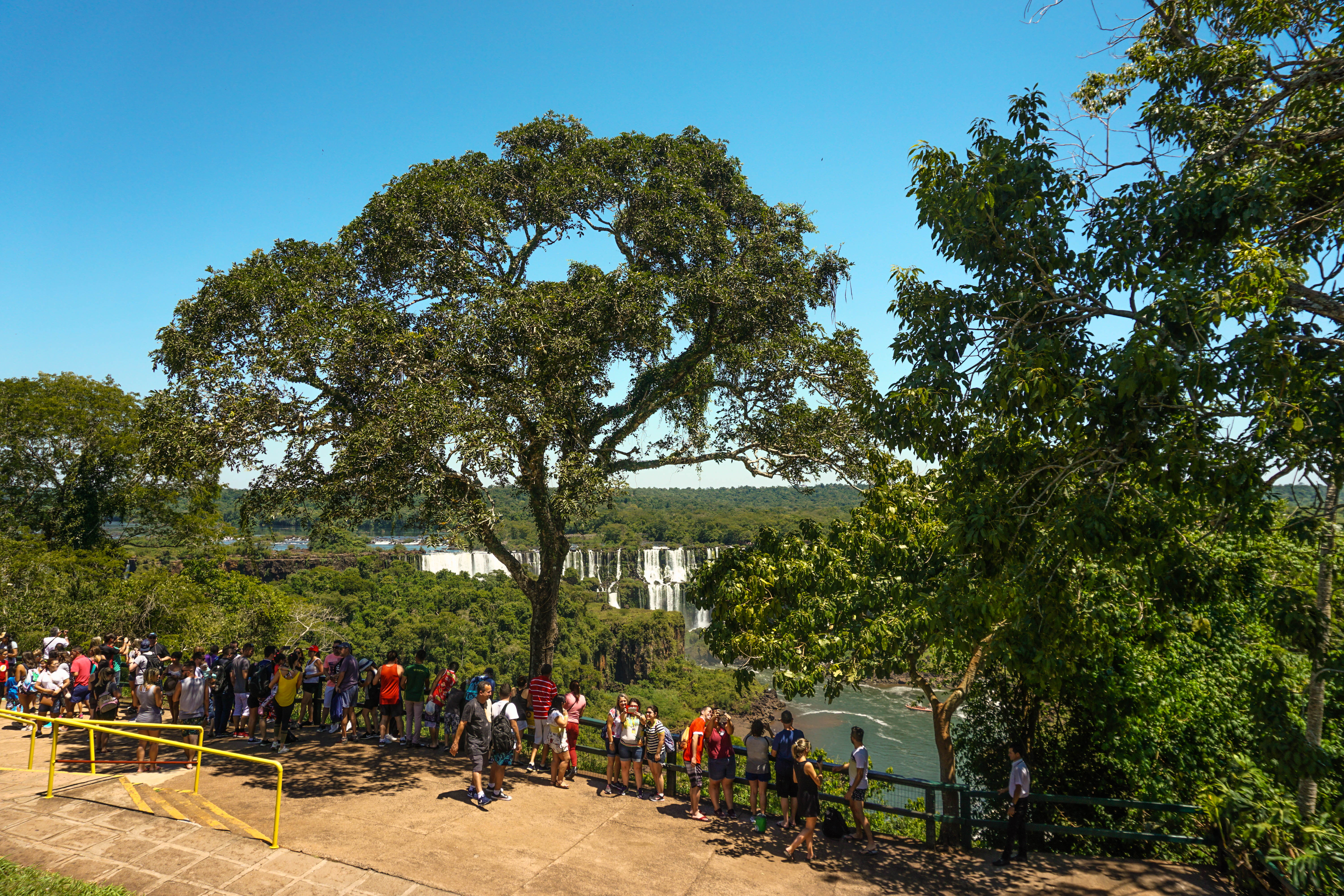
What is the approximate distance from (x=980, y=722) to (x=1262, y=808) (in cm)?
841

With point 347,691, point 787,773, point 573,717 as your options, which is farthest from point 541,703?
point 347,691

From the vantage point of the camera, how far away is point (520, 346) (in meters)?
11.5

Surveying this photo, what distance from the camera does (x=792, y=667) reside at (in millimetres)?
8922

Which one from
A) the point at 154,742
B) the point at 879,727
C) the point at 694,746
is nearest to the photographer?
the point at 694,746

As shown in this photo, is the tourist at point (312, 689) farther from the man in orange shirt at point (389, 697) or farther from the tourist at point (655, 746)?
the tourist at point (655, 746)

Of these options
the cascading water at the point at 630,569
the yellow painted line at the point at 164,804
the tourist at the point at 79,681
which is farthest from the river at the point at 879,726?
the cascading water at the point at 630,569

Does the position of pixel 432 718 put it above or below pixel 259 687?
below

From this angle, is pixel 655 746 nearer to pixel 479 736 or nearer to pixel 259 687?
pixel 479 736

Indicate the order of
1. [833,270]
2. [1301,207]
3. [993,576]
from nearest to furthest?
1. [1301,207]
2. [993,576]
3. [833,270]

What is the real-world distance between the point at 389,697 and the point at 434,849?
157 inches

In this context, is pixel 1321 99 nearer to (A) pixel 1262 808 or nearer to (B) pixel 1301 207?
(B) pixel 1301 207

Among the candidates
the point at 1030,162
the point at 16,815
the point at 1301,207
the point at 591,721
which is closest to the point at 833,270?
the point at 1030,162

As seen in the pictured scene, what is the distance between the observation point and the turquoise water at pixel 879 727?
38438 mm

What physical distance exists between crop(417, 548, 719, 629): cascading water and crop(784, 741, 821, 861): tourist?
82.7 metres
